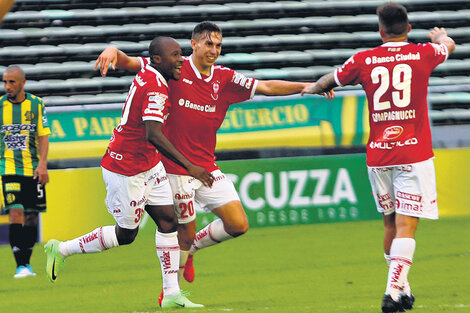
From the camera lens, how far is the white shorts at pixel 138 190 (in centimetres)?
648

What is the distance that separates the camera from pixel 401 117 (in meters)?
5.59

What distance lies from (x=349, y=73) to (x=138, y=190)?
5.95ft

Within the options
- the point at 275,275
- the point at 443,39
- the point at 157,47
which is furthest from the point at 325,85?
the point at 275,275

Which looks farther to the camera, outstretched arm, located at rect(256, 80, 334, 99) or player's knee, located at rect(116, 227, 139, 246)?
outstretched arm, located at rect(256, 80, 334, 99)

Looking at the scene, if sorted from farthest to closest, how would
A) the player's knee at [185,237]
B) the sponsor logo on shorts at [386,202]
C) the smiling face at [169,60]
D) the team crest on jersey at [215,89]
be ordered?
1. the player's knee at [185,237]
2. the team crest on jersey at [215,89]
3. the smiling face at [169,60]
4. the sponsor logo on shorts at [386,202]

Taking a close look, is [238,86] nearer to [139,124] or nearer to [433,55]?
[139,124]

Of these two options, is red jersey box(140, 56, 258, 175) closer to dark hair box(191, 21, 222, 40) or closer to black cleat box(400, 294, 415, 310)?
dark hair box(191, 21, 222, 40)

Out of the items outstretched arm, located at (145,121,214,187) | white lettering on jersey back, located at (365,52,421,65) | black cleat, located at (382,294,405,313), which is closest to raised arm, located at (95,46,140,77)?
outstretched arm, located at (145,121,214,187)

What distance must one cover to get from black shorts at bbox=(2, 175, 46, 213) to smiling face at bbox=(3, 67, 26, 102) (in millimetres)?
772

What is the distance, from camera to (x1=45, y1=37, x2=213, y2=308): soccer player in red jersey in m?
6.18

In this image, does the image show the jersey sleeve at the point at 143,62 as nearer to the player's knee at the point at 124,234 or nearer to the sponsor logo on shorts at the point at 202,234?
the player's knee at the point at 124,234

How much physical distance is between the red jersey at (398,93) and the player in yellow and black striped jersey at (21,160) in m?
4.06

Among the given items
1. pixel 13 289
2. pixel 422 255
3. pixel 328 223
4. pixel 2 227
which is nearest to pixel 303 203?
pixel 328 223

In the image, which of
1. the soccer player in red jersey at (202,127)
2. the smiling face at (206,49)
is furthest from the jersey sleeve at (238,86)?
the smiling face at (206,49)
